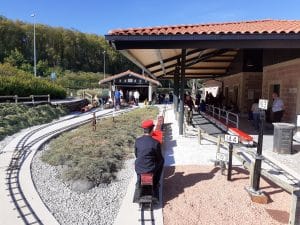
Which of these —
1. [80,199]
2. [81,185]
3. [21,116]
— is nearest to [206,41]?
[81,185]

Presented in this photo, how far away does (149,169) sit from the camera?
4926 mm

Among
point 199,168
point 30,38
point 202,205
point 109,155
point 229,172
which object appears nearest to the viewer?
point 202,205

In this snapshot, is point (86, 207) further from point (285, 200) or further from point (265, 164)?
point (265, 164)

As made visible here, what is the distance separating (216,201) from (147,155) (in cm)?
129

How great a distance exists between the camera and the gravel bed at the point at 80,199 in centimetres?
464

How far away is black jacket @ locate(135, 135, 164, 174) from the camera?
4.95 m

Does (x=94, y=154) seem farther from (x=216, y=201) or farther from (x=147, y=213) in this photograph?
(x=216, y=201)

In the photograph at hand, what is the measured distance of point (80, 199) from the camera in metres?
5.38

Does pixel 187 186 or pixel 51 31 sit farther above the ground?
pixel 51 31

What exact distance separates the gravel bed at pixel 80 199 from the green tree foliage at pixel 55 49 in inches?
1935

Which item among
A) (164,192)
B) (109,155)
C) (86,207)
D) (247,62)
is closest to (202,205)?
(164,192)

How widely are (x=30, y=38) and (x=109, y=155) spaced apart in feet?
203

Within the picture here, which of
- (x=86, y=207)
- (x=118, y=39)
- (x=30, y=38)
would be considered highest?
(x=30, y=38)

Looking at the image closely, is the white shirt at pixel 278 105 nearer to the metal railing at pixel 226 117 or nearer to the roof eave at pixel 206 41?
the metal railing at pixel 226 117
